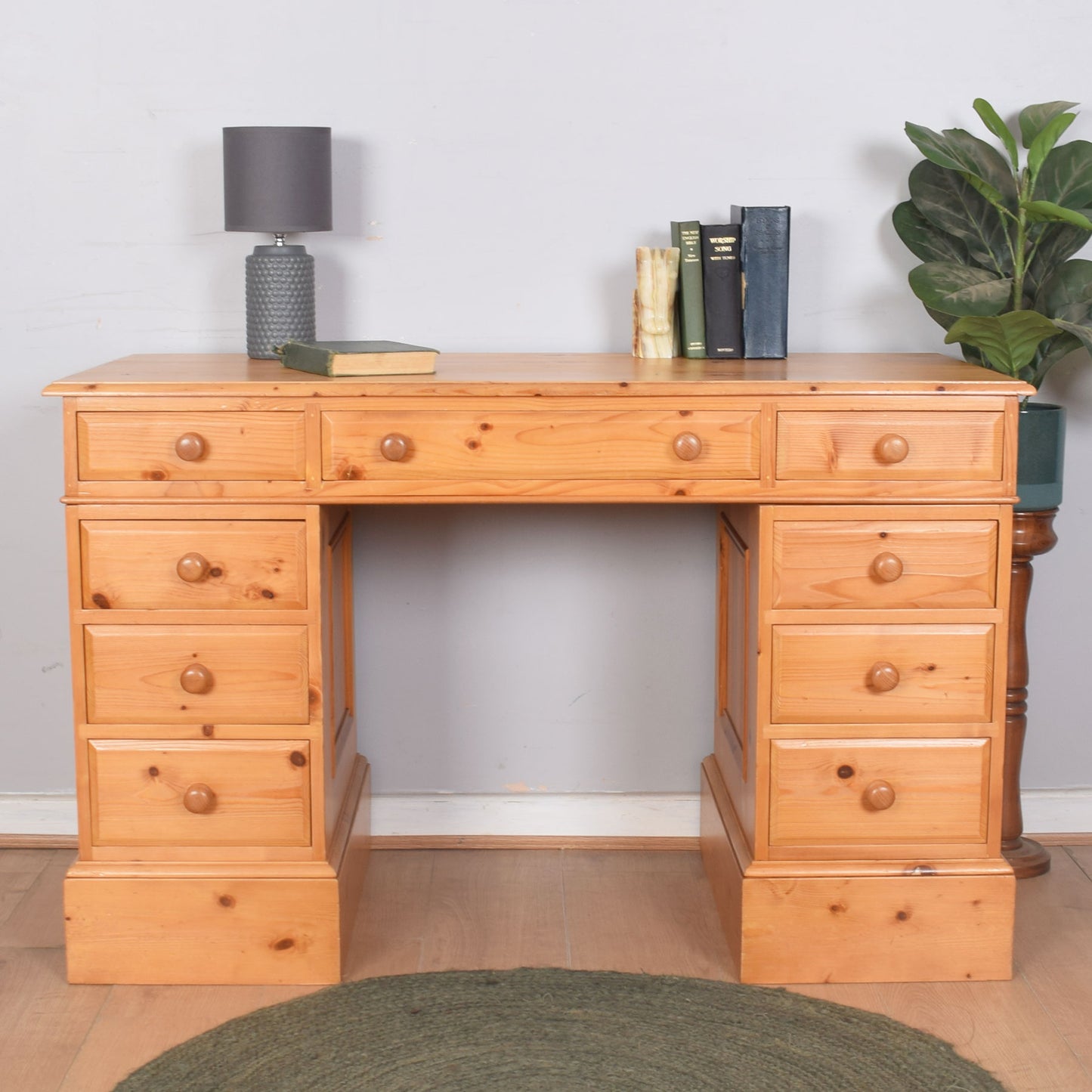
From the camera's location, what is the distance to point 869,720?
204 cm

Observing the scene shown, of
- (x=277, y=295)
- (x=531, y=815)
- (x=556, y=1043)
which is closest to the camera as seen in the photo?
(x=556, y=1043)

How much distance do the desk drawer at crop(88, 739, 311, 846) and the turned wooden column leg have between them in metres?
1.19

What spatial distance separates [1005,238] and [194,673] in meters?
1.52

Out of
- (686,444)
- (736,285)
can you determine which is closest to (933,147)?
(736,285)

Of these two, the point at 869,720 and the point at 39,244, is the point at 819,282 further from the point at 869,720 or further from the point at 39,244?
the point at 39,244

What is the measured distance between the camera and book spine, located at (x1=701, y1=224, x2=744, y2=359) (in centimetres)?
223

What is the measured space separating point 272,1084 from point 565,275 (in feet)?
4.68

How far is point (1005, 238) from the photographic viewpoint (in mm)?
2291

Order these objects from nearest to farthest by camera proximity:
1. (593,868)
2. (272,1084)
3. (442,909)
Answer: (272,1084), (442,909), (593,868)

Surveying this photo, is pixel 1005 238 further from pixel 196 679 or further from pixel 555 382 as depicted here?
pixel 196 679

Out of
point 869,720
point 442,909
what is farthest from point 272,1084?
point 869,720

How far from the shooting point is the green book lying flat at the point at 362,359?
1982 mm

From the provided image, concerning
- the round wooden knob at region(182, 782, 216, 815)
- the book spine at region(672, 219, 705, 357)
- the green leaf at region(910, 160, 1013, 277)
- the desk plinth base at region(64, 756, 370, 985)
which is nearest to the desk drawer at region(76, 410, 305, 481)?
the round wooden knob at region(182, 782, 216, 815)

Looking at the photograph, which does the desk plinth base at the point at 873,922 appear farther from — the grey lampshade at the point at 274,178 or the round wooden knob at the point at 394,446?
the grey lampshade at the point at 274,178
